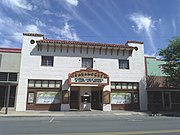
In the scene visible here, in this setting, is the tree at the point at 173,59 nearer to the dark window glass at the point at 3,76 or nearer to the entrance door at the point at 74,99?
the entrance door at the point at 74,99

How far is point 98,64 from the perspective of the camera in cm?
2470

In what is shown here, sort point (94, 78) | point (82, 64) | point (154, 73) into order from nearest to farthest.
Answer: point (94, 78) < point (82, 64) < point (154, 73)

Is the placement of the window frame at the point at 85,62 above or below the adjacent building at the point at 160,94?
above

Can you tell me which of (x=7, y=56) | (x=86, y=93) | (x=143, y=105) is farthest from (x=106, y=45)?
(x=7, y=56)

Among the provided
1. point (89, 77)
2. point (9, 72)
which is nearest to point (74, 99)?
point (89, 77)

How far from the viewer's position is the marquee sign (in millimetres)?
22281

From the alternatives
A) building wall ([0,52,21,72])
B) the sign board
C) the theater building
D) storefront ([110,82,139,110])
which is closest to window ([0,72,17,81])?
building wall ([0,52,21,72])

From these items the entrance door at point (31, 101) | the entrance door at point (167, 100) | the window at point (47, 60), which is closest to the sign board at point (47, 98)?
the entrance door at point (31, 101)

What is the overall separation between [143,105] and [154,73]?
14.7 ft

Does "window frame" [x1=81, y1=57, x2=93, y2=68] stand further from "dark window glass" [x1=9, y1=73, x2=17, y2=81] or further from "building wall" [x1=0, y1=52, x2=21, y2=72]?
"dark window glass" [x1=9, y1=73, x2=17, y2=81]

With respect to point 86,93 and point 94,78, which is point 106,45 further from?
point 86,93

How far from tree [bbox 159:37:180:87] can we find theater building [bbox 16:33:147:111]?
12.3 feet

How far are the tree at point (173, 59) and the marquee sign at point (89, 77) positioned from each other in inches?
272

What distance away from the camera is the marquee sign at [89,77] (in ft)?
73.1
